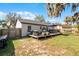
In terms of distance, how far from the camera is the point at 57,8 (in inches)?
98.5

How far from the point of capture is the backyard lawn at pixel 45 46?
238 centimetres

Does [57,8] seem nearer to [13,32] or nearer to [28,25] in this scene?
[28,25]

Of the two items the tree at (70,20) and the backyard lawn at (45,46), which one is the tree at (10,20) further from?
the tree at (70,20)

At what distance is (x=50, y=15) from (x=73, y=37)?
573mm

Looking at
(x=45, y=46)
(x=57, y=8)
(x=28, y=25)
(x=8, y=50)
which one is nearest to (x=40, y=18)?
(x=28, y=25)

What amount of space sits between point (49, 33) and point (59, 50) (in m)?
0.35

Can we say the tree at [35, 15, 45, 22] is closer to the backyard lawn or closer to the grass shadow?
the backyard lawn

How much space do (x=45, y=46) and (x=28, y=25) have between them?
480 mm

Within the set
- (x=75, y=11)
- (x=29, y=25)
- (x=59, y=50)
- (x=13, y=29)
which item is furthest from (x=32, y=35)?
(x=75, y=11)

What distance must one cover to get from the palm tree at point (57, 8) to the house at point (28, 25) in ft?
0.86

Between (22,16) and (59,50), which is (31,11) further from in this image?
(59,50)

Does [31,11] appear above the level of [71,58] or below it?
above

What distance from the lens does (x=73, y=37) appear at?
244 cm

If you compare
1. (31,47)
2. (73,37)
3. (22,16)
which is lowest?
(31,47)
